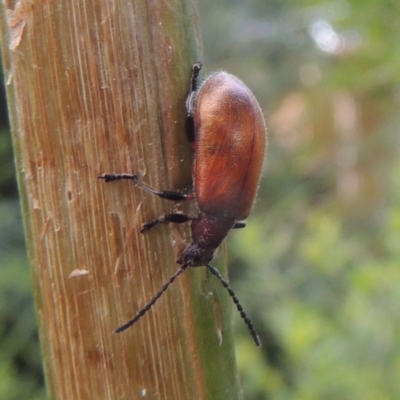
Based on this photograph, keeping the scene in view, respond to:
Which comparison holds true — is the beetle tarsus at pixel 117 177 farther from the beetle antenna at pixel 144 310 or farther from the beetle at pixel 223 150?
the beetle at pixel 223 150

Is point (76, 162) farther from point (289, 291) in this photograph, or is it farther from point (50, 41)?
point (289, 291)

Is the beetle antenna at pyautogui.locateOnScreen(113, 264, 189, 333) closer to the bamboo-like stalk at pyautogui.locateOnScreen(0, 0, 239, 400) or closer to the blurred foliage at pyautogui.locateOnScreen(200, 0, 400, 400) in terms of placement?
the bamboo-like stalk at pyautogui.locateOnScreen(0, 0, 239, 400)

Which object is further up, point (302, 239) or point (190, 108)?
point (190, 108)

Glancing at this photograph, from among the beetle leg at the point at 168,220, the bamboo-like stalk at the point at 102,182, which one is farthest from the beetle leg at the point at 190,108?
the beetle leg at the point at 168,220

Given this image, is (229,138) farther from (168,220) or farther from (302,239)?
(302,239)

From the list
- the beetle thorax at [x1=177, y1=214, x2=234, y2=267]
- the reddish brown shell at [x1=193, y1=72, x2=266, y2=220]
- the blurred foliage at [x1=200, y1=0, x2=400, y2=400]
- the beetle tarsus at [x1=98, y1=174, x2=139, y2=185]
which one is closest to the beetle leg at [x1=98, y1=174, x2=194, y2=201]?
the beetle tarsus at [x1=98, y1=174, x2=139, y2=185]

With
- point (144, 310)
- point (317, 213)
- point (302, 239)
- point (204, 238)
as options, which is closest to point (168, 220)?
point (144, 310)

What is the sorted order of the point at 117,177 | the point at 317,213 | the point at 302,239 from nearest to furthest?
1. the point at 117,177
2. the point at 317,213
3. the point at 302,239
